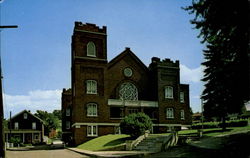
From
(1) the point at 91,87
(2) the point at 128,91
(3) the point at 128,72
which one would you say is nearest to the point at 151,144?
(1) the point at 91,87

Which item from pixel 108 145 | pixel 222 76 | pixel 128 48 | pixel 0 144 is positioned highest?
pixel 128 48

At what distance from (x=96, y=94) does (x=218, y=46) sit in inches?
1083

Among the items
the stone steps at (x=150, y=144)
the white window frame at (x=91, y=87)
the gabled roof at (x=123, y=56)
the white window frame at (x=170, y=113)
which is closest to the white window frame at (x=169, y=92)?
the white window frame at (x=170, y=113)

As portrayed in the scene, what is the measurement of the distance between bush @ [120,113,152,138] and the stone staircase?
4.61 feet

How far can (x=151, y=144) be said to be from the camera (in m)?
26.5

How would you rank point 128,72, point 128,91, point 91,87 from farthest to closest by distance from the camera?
point 128,72
point 128,91
point 91,87

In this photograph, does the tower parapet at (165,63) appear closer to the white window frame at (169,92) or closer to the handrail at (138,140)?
the white window frame at (169,92)

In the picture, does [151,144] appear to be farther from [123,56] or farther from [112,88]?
[123,56]

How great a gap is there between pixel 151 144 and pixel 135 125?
12.8 ft

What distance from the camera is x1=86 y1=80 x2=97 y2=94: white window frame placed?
4194 centimetres

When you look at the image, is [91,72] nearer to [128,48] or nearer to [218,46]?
[128,48]

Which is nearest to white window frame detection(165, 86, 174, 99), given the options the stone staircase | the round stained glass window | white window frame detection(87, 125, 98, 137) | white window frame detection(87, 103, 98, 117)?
the round stained glass window

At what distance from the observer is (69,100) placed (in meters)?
61.5

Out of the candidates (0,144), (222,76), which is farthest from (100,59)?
(0,144)
